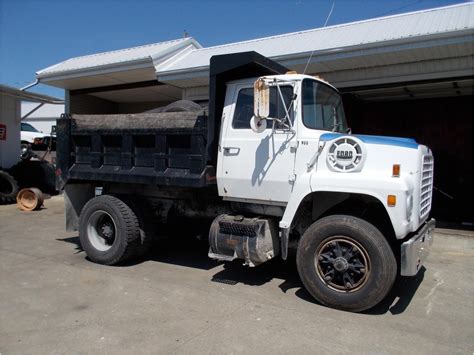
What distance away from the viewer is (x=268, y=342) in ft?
12.2

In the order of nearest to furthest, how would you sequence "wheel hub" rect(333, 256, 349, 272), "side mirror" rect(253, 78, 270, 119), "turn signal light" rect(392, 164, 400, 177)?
"turn signal light" rect(392, 164, 400, 177)
"wheel hub" rect(333, 256, 349, 272)
"side mirror" rect(253, 78, 270, 119)

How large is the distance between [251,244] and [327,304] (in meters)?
1.11

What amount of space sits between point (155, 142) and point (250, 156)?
140cm

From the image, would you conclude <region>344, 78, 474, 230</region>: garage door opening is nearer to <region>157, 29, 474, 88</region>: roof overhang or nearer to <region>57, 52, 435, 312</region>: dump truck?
<region>157, 29, 474, 88</region>: roof overhang

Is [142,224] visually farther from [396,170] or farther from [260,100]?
[396,170]

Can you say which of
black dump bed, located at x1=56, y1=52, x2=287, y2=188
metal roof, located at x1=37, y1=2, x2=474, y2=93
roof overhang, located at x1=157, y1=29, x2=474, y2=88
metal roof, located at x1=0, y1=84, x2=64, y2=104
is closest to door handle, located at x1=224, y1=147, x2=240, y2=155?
black dump bed, located at x1=56, y1=52, x2=287, y2=188

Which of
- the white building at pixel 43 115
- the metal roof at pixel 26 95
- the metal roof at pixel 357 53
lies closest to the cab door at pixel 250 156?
the metal roof at pixel 357 53

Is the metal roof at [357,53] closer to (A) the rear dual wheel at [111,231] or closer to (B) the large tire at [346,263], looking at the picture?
(B) the large tire at [346,263]

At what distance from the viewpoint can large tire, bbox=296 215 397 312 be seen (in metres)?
4.30

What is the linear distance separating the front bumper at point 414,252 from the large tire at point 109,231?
3688 mm

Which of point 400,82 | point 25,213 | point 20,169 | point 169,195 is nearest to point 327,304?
point 169,195

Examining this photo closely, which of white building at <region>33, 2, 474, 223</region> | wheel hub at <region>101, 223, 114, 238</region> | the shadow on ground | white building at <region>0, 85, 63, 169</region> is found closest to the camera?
the shadow on ground

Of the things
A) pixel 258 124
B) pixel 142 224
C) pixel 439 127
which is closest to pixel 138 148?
pixel 142 224

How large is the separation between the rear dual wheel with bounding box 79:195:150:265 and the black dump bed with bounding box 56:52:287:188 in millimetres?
424
